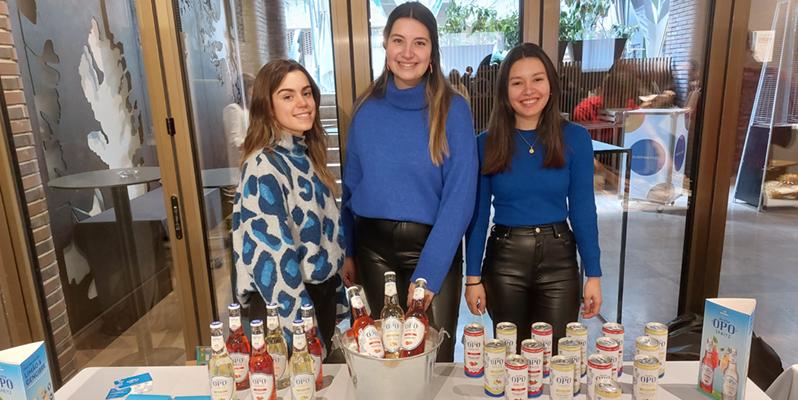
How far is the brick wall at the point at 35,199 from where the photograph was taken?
7.61 feet

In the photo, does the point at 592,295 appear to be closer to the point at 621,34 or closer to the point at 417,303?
the point at 417,303

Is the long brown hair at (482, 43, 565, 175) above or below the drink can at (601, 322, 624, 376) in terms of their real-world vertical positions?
above

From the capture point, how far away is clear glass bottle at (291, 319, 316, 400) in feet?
3.65

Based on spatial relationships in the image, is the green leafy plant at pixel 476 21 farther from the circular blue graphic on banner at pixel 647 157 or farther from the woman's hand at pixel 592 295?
the woman's hand at pixel 592 295

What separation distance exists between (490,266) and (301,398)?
2.89 feet

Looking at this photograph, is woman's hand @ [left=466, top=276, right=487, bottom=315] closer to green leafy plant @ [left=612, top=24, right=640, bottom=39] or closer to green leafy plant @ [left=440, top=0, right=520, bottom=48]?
green leafy plant @ [left=440, top=0, right=520, bottom=48]

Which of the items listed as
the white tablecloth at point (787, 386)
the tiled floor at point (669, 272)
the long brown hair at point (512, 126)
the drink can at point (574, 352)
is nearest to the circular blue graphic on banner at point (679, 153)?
the tiled floor at point (669, 272)

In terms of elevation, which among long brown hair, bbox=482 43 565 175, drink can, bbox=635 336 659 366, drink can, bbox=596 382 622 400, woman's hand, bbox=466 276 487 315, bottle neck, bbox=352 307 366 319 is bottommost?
woman's hand, bbox=466 276 487 315

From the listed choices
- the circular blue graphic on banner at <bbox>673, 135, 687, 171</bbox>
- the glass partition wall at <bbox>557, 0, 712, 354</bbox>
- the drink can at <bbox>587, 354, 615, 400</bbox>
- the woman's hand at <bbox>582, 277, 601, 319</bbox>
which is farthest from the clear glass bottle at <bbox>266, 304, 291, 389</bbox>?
the circular blue graphic on banner at <bbox>673, 135, 687, 171</bbox>

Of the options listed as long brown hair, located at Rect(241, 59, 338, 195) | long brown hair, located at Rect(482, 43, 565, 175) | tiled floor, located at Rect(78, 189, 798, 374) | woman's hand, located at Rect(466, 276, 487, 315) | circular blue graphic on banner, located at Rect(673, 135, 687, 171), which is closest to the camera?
long brown hair, located at Rect(241, 59, 338, 195)

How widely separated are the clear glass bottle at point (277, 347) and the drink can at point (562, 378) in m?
0.59

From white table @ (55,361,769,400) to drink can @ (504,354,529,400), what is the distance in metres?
0.10

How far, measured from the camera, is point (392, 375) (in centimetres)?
106

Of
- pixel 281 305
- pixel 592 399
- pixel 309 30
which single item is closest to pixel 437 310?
pixel 281 305
